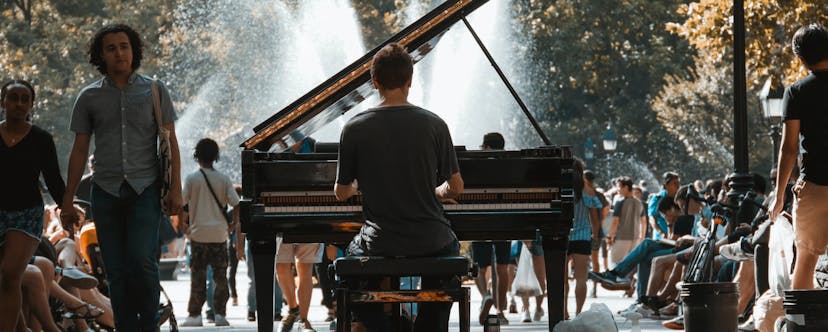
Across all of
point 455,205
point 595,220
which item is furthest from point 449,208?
point 595,220

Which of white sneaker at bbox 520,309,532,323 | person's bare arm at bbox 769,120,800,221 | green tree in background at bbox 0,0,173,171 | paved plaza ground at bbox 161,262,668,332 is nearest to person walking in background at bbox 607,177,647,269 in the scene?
paved plaza ground at bbox 161,262,668,332

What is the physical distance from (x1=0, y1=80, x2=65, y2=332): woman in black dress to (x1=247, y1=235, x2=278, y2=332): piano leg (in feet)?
4.19

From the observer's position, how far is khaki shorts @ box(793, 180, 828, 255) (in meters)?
9.89

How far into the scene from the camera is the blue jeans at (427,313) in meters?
8.62

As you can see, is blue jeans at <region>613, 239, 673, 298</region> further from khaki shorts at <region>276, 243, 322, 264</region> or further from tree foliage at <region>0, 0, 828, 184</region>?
tree foliage at <region>0, 0, 828, 184</region>

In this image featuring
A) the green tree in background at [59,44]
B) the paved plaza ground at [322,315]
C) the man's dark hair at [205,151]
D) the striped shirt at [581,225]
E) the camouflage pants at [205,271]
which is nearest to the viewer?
the paved plaza ground at [322,315]

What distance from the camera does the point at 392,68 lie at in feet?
28.1

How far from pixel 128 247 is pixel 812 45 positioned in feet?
14.1

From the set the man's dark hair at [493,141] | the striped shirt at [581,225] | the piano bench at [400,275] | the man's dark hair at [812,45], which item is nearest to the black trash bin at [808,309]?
the piano bench at [400,275]

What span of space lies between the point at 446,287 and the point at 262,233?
2.14 metres

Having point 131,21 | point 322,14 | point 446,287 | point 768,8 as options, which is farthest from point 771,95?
point 131,21

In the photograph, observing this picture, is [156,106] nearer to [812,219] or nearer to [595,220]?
[812,219]

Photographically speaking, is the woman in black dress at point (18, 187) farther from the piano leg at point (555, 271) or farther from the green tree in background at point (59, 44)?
the green tree in background at point (59, 44)

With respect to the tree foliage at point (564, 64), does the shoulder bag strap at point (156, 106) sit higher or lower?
lower
